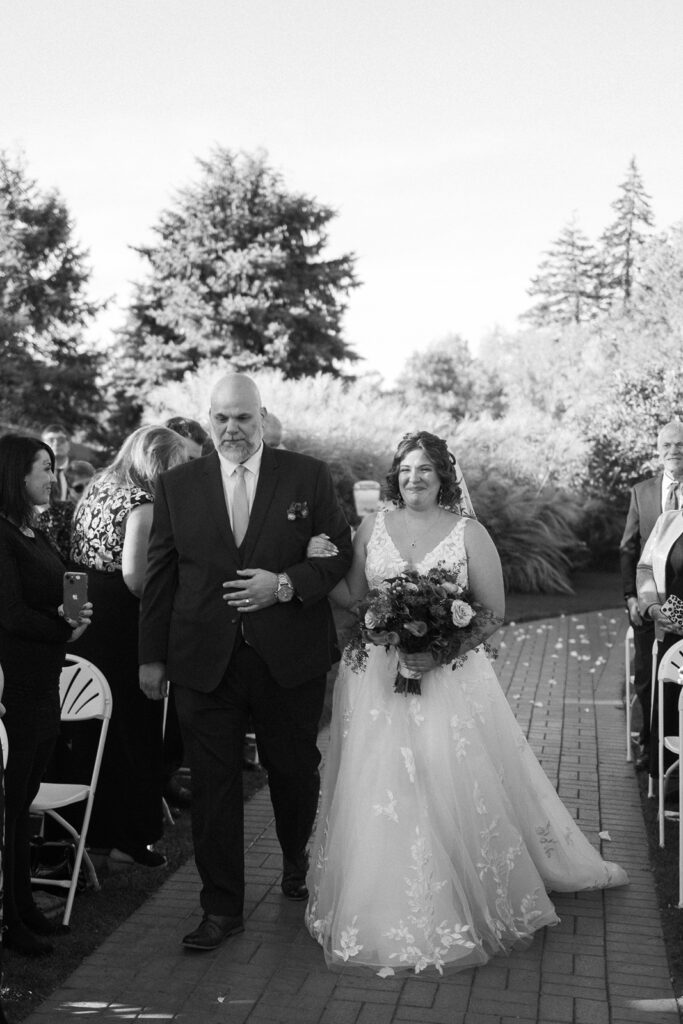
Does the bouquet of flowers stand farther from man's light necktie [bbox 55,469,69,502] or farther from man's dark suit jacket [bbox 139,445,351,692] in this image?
man's light necktie [bbox 55,469,69,502]

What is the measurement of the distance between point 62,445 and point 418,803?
729cm

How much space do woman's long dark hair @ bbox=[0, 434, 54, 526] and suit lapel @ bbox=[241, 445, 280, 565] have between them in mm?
896

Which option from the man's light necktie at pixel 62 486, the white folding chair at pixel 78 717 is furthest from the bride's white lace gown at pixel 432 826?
the man's light necktie at pixel 62 486

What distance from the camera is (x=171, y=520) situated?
4.57 meters

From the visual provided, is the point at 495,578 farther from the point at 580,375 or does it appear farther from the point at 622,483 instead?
the point at 580,375

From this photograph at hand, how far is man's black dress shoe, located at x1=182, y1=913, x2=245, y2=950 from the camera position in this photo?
4332 millimetres

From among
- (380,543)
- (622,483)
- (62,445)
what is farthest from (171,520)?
(622,483)

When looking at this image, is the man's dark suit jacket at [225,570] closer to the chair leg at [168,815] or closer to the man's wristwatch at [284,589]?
the man's wristwatch at [284,589]

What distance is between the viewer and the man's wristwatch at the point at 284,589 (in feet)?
14.5

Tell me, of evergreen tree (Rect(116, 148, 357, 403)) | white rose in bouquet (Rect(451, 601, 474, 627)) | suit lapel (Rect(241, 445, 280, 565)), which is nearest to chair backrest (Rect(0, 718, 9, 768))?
suit lapel (Rect(241, 445, 280, 565))

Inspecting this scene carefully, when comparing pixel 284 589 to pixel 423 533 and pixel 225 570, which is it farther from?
pixel 423 533

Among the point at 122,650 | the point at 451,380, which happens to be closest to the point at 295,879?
the point at 122,650

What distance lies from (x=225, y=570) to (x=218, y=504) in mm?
282

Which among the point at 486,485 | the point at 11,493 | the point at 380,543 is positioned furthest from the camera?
the point at 486,485
